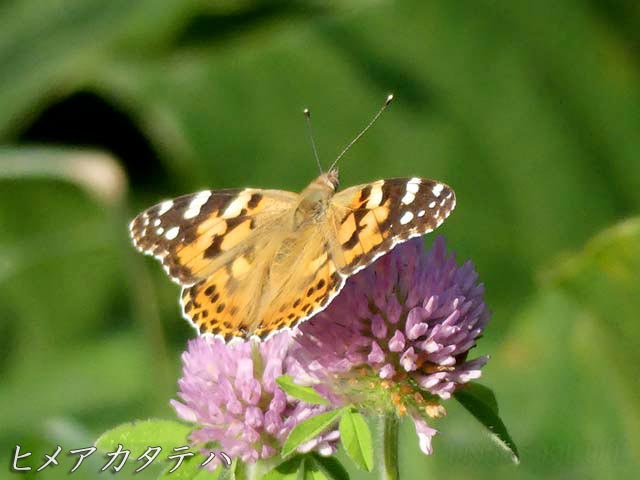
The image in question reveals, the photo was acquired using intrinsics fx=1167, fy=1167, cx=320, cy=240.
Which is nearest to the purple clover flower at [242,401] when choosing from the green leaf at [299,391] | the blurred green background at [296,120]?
the green leaf at [299,391]

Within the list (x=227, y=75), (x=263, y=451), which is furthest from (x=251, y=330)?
(x=227, y=75)

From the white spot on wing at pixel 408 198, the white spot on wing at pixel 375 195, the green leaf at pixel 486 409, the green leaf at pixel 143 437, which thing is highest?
the white spot on wing at pixel 375 195

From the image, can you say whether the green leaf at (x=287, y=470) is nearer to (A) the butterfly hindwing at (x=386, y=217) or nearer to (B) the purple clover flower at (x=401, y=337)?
(B) the purple clover flower at (x=401, y=337)

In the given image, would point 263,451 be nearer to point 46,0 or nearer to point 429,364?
point 429,364

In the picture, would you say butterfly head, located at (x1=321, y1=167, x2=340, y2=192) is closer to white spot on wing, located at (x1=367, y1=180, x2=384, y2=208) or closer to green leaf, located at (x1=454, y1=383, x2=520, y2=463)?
white spot on wing, located at (x1=367, y1=180, x2=384, y2=208)

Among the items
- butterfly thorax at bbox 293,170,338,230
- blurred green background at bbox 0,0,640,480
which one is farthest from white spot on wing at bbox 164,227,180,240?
blurred green background at bbox 0,0,640,480

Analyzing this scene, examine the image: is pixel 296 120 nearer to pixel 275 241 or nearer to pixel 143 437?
pixel 275 241
